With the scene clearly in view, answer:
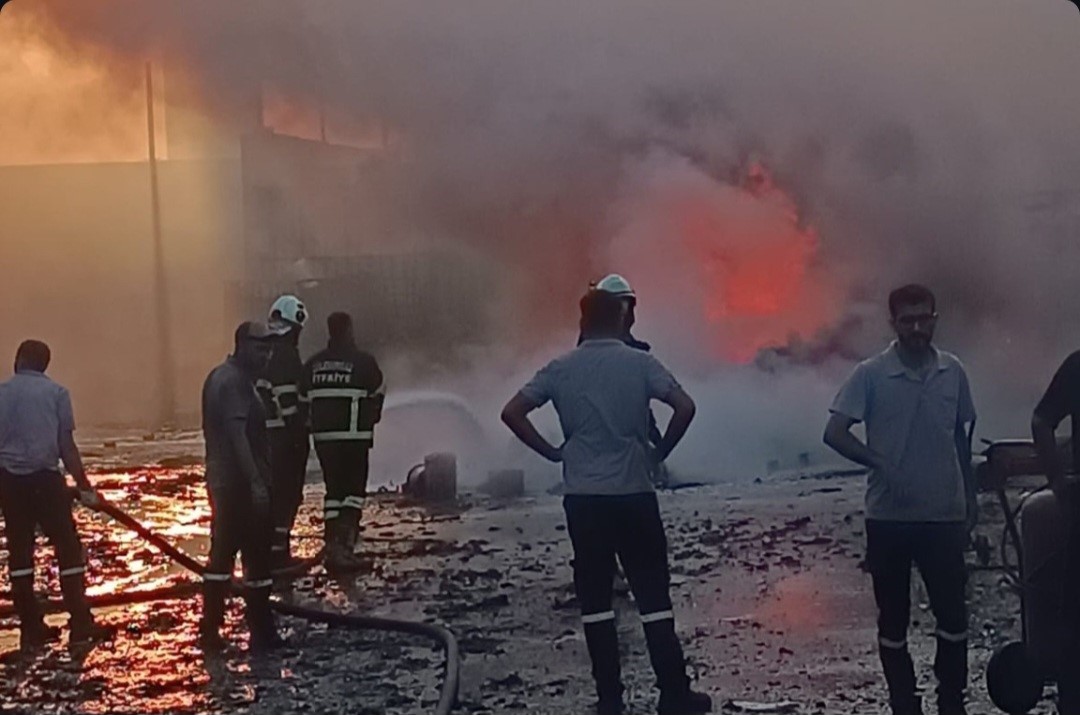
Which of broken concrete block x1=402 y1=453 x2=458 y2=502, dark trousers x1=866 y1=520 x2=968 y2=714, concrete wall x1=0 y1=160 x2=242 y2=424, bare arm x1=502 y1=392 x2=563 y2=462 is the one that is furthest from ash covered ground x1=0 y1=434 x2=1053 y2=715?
concrete wall x1=0 y1=160 x2=242 y2=424

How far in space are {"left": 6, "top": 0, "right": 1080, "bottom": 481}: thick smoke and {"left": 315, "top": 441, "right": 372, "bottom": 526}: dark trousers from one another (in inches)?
98.7

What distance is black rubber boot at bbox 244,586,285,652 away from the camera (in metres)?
5.80

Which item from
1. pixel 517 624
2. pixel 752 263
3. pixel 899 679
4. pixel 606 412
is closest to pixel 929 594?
pixel 899 679

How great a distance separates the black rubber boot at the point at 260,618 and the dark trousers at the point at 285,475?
1.73 m

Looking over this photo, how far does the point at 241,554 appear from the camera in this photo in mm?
5945

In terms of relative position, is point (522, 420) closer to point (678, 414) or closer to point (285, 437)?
point (678, 414)

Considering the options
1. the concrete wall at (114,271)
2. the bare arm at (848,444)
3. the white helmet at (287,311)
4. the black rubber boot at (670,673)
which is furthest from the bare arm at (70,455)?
the concrete wall at (114,271)

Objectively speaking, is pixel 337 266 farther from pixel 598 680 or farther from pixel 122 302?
pixel 598 680

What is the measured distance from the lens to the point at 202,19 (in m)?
9.38

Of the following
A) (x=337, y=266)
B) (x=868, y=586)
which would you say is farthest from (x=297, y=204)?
(x=868, y=586)

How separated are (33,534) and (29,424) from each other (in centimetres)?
56

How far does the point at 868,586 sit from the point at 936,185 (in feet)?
13.7

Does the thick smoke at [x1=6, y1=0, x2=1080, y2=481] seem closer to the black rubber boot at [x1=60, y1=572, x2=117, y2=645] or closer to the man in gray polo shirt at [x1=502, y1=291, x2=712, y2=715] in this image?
the black rubber boot at [x1=60, y1=572, x2=117, y2=645]

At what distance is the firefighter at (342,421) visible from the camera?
7.51 m
